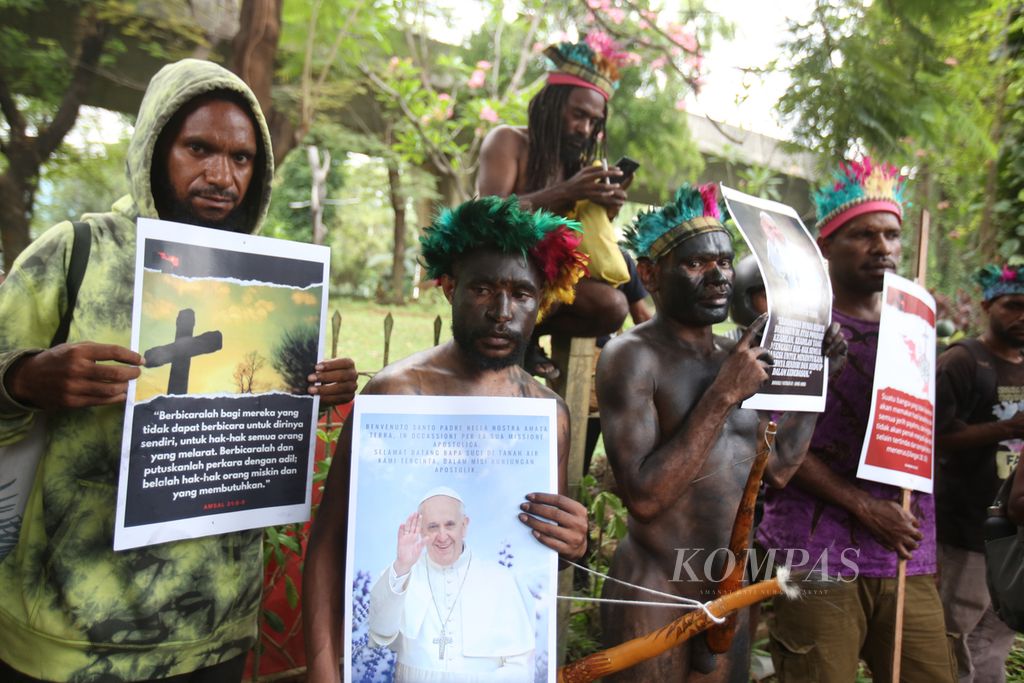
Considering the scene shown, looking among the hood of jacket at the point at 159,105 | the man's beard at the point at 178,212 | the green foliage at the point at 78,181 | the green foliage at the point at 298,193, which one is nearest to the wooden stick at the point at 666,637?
the man's beard at the point at 178,212

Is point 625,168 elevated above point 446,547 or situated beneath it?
elevated above

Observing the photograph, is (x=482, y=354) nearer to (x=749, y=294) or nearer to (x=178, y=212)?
(x=178, y=212)

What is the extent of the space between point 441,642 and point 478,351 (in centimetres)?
63

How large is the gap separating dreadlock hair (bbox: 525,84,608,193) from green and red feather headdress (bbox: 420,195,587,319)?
50.5 inches

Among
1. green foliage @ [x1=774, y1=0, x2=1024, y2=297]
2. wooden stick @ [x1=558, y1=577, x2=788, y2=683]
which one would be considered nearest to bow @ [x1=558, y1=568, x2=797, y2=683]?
wooden stick @ [x1=558, y1=577, x2=788, y2=683]

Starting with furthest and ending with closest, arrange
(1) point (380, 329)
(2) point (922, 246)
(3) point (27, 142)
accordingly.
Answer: (1) point (380, 329), (3) point (27, 142), (2) point (922, 246)

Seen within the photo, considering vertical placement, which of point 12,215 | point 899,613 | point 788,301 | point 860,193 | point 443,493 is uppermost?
point 12,215

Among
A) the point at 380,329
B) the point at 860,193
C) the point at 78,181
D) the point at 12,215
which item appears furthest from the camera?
the point at 380,329

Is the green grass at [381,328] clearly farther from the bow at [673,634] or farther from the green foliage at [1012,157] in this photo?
the bow at [673,634]

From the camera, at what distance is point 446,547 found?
4.83 ft

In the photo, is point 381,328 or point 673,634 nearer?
point 673,634

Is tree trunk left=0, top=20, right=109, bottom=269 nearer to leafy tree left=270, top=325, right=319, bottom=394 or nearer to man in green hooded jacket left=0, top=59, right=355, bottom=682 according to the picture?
man in green hooded jacket left=0, top=59, right=355, bottom=682

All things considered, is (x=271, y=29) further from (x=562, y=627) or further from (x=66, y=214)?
(x=562, y=627)

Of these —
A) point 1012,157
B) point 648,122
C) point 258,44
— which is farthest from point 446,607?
point 648,122
